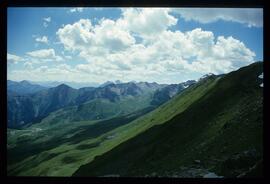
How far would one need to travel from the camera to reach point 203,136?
44.3 m

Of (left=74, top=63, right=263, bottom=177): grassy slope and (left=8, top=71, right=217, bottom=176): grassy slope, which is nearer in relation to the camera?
(left=74, top=63, right=263, bottom=177): grassy slope

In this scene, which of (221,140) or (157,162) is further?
(157,162)

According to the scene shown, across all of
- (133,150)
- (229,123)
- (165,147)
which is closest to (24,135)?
(133,150)

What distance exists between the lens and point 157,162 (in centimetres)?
4266

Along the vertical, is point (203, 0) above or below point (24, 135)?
above

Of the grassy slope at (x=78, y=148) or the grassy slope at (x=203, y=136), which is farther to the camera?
the grassy slope at (x=78, y=148)

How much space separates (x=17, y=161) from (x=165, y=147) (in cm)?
7118

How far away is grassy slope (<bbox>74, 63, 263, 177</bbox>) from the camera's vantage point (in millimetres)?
35094

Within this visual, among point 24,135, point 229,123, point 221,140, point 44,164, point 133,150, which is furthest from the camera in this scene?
point 24,135

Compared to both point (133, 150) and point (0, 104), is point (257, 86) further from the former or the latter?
point (0, 104)

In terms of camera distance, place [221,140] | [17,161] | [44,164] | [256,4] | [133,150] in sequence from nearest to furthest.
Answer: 1. [256,4]
2. [221,140]
3. [133,150]
4. [44,164]
5. [17,161]

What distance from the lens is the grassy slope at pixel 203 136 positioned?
35094mm

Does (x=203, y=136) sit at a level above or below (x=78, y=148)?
above

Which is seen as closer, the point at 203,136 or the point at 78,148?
the point at 203,136
